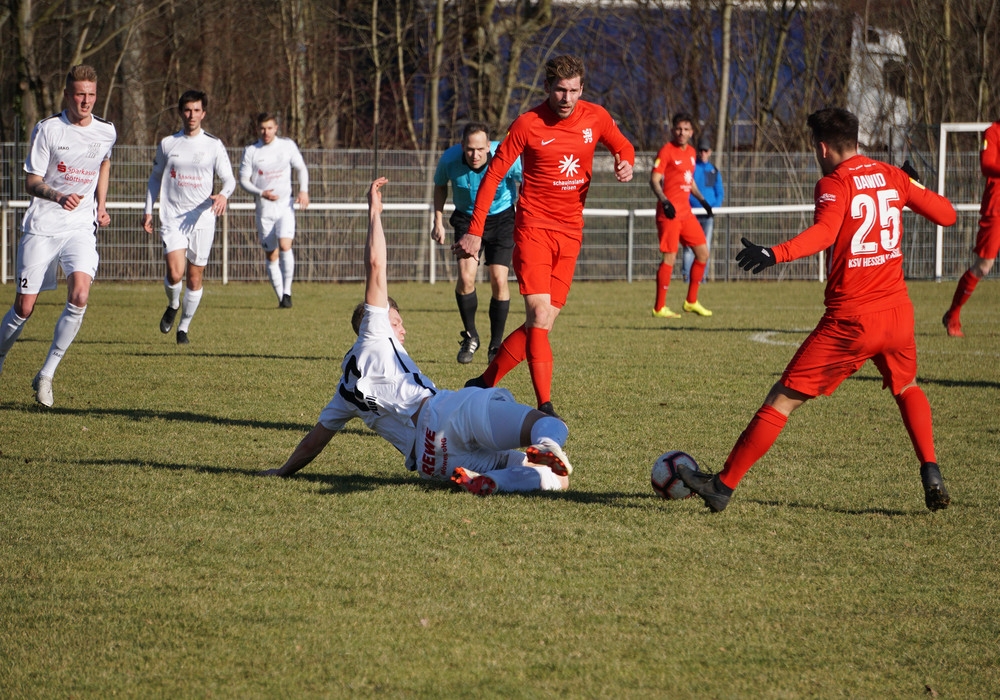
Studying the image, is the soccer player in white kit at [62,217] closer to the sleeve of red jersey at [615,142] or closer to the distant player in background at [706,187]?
the sleeve of red jersey at [615,142]

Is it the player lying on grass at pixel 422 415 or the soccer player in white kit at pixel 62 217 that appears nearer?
the player lying on grass at pixel 422 415

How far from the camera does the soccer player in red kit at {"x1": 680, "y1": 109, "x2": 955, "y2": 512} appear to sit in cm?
488

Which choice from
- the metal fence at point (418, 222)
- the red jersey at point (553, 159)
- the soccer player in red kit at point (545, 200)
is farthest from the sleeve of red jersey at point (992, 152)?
the metal fence at point (418, 222)

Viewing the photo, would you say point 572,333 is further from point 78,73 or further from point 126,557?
point 126,557

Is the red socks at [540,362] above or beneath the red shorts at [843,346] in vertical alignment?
beneath

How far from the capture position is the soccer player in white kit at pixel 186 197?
1138 cm

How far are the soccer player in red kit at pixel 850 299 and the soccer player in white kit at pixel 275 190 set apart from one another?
1098cm

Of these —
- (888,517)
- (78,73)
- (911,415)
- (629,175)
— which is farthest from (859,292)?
(78,73)

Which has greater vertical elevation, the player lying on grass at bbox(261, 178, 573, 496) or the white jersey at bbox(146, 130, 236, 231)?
the white jersey at bbox(146, 130, 236, 231)

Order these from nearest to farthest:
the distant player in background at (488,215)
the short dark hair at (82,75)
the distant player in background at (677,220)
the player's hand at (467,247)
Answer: the player's hand at (467,247) < the short dark hair at (82,75) < the distant player in background at (488,215) < the distant player in background at (677,220)

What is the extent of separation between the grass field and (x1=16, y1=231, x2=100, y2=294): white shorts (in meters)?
0.82

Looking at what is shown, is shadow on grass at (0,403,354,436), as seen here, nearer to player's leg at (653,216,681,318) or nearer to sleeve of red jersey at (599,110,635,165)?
sleeve of red jersey at (599,110,635,165)

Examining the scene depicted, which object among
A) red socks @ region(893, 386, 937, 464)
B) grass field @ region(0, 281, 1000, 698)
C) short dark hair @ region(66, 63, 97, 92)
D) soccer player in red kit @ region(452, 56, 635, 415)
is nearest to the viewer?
grass field @ region(0, 281, 1000, 698)

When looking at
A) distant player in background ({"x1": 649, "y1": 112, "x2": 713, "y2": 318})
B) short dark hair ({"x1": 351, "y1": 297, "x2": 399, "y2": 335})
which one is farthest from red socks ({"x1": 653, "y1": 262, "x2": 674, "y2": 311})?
short dark hair ({"x1": 351, "y1": 297, "x2": 399, "y2": 335})
